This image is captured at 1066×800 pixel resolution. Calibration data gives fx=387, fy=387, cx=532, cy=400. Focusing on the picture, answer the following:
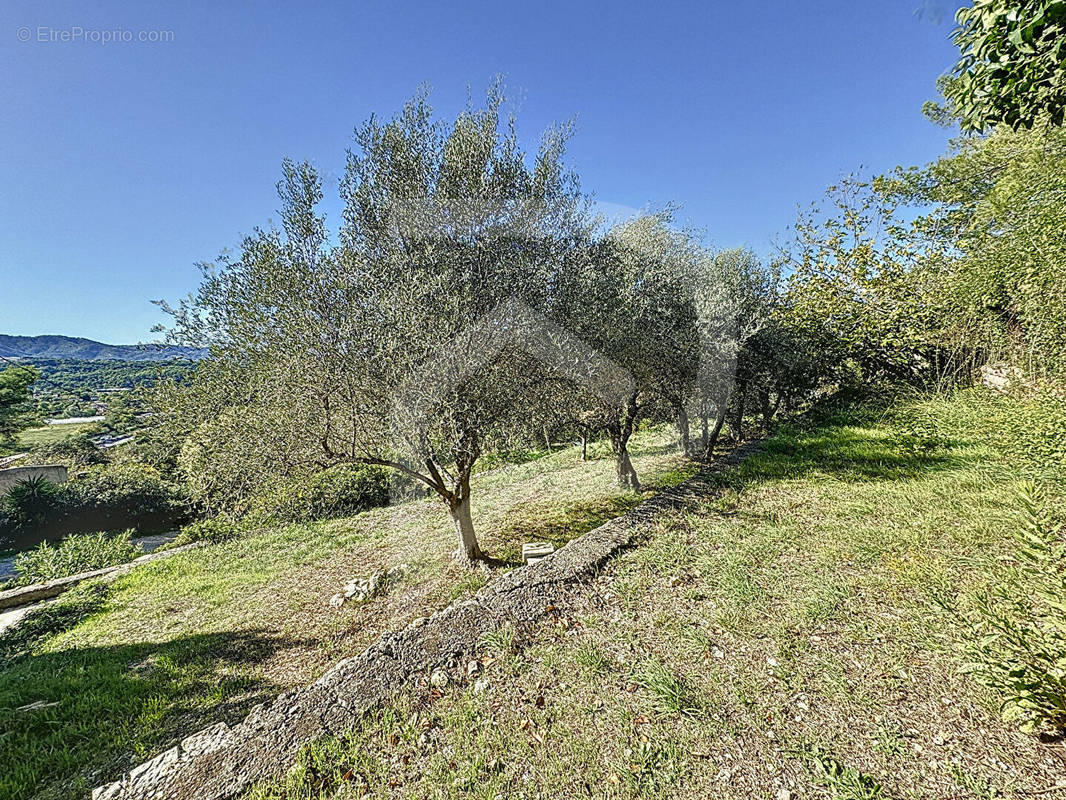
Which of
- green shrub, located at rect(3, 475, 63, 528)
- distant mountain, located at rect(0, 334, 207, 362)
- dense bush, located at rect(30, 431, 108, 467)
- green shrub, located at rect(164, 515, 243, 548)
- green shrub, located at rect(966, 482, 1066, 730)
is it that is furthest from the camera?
distant mountain, located at rect(0, 334, 207, 362)

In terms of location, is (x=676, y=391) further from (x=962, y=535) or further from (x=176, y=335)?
(x=176, y=335)

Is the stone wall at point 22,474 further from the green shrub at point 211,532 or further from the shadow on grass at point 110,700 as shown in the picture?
the shadow on grass at point 110,700

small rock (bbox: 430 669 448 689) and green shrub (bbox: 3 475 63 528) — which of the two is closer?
small rock (bbox: 430 669 448 689)

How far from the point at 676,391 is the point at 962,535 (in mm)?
5753

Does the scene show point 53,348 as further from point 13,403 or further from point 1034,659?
point 1034,659

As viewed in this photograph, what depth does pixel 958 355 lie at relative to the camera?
972cm

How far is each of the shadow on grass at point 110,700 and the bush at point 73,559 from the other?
5.10 meters

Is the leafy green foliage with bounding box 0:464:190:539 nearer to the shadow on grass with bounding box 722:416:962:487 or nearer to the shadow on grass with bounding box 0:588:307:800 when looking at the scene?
the shadow on grass with bounding box 0:588:307:800

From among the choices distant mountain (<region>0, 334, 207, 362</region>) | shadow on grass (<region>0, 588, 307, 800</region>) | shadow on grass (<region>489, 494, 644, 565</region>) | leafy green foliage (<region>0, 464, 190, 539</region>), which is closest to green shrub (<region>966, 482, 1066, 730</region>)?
shadow on grass (<region>489, 494, 644, 565</region>)

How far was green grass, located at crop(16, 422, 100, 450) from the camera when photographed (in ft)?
102

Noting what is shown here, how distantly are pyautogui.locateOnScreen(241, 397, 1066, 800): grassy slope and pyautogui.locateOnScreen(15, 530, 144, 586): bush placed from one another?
12.7m

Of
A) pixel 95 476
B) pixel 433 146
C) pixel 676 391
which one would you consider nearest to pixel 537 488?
pixel 676 391

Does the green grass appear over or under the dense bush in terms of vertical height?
over

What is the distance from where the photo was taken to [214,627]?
226 inches
